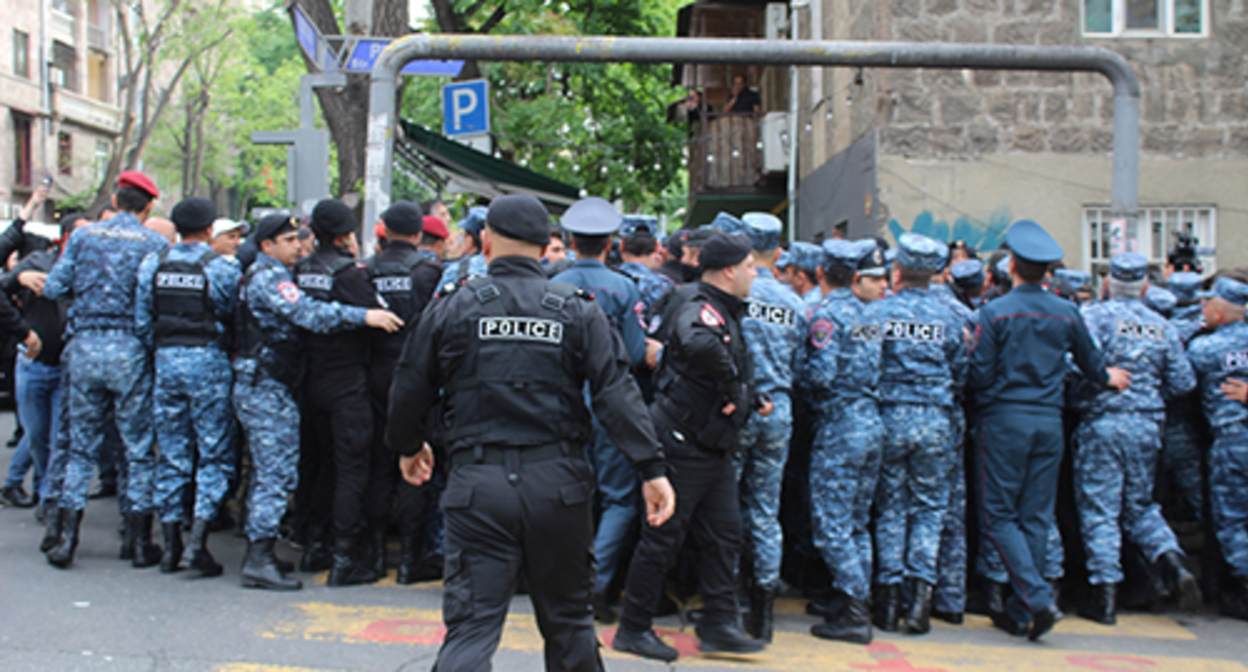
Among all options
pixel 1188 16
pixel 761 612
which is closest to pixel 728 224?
pixel 761 612

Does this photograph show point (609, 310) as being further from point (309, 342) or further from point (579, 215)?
point (309, 342)

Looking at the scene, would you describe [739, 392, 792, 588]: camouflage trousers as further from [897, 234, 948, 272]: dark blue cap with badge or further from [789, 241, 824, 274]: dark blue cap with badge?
[789, 241, 824, 274]: dark blue cap with badge

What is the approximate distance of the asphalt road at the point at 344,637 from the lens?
4.49 metres

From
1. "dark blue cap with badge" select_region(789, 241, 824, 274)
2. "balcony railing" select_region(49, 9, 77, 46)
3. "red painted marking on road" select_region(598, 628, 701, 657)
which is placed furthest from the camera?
"balcony railing" select_region(49, 9, 77, 46)

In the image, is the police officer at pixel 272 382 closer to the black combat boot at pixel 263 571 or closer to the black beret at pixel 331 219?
the black combat boot at pixel 263 571

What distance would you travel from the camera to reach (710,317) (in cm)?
448

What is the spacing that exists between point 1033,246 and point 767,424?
1.87 meters

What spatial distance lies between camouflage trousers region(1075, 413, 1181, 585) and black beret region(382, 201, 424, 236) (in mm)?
4204

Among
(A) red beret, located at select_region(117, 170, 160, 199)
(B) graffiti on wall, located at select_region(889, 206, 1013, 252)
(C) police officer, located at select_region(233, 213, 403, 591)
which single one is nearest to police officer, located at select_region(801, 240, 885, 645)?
(C) police officer, located at select_region(233, 213, 403, 591)

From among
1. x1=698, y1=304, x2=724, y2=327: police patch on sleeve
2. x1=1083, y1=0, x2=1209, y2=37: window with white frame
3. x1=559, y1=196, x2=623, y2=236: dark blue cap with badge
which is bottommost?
x1=698, y1=304, x2=724, y2=327: police patch on sleeve

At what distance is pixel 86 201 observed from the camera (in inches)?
1192

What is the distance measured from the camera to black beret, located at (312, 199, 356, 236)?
572 cm

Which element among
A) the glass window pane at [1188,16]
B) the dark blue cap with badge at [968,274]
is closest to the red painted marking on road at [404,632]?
the dark blue cap with badge at [968,274]

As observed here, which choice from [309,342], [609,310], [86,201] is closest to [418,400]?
[609,310]
